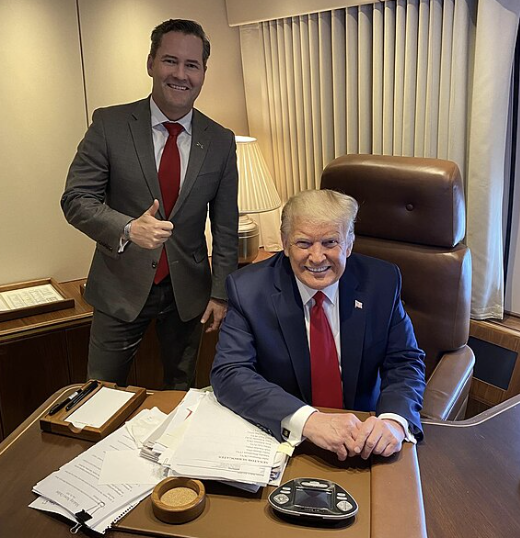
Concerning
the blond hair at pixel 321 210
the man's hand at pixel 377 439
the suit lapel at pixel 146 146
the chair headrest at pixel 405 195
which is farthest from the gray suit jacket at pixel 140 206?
the man's hand at pixel 377 439

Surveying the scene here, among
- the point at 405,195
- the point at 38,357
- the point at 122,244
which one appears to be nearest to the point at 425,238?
the point at 405,195

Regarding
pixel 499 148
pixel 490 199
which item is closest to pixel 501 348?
pixel 490 199

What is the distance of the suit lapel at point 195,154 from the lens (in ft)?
6.10

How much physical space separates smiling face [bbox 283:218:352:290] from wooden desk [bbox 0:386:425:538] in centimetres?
43

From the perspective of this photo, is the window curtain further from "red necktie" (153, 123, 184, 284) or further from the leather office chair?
"red necktie" (153, 123, 184, 284)

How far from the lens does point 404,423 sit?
Result: 48.8 inches

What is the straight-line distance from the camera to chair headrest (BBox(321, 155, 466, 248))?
5.94 ft

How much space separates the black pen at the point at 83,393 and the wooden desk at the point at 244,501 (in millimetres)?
87

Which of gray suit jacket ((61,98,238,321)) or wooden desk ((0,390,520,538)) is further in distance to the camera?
gray suit jacket ((61,98,238,321))

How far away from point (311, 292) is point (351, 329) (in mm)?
137

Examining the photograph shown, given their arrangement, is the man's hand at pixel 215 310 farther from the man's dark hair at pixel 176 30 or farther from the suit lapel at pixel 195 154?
the man's dark hair at pixel 176 30

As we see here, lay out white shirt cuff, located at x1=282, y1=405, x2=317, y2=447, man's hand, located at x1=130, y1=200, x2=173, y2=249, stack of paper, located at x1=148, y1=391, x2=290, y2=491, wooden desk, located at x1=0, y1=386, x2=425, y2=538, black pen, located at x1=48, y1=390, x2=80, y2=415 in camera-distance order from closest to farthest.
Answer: wooden desk, located at x1=0, y1=386, x2=425, y2=538 → stack of paper, located at x1=148, y1=391, x2=290, y2=491 → white shirt cuff, located at x1=282, y1=405, x2=317, y2=447 → black pen, located at x1=48, y1=390, x2=80, y2=415 → man's hand, located at x1=130, y1=200, x2=173, y2=249

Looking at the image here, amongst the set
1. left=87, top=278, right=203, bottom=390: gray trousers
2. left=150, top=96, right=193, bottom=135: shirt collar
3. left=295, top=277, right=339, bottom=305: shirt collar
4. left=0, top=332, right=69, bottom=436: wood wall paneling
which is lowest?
left=0, top=332, right=69, bottom=436: wood wall paneling

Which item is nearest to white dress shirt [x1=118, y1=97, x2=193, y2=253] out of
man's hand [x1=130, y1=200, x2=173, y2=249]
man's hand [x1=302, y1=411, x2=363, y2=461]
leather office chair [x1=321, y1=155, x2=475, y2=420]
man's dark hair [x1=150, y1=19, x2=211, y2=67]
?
man's dark hair [x1=150, y1=19, x2=211, y2=67]
